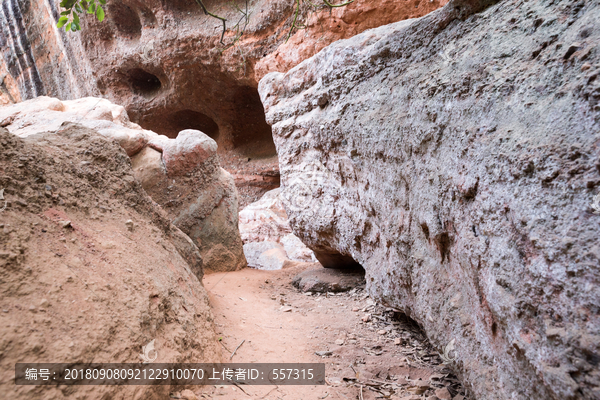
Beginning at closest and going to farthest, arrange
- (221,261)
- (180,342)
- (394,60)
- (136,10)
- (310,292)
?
(180,342)
(394,60)
(310,292)
(221,261)
(136,10)

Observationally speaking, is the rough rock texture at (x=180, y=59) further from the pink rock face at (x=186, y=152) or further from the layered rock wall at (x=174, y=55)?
the pink rock face at (x=186, y=152)

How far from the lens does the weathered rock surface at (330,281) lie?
3066 millimetres

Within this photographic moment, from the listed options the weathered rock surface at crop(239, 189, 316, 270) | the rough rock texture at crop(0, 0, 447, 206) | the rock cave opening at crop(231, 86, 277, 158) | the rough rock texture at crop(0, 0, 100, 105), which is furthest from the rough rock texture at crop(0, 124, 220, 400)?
the rough rock texture at crop(0, 0, 100, 105)

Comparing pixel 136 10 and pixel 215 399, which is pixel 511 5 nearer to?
pixel 215 399

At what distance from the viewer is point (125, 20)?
25.7 ft

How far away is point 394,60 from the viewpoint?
6.70 ft

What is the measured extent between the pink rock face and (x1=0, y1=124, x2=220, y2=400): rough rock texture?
1.44 metres

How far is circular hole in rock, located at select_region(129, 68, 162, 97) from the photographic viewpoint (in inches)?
337

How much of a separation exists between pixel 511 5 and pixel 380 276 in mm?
1501

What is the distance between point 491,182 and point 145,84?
937 cm

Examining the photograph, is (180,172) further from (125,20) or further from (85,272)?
(125,20)

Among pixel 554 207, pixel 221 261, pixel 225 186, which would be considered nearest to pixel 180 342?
pixel 554 207

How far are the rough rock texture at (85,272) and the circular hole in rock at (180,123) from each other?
733 cm

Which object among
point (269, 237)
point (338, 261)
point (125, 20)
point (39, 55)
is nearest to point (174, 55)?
point (125, 20)
